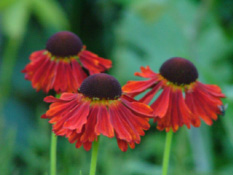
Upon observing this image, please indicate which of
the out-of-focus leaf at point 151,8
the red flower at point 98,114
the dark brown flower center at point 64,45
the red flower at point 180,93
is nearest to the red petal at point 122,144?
the red flower at point 98,114

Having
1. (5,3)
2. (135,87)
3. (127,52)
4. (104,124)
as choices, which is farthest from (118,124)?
(127,52)

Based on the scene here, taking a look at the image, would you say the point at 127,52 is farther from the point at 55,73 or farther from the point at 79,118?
the point at 79,118

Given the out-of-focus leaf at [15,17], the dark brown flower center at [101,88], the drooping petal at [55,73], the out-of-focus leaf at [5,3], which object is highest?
the out-of-focus leaf at [5,3]

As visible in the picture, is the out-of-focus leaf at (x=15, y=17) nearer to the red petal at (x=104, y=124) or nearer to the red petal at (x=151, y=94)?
the red petal at (x=151, y=94)

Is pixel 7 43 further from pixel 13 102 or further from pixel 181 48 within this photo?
pixel 181 48

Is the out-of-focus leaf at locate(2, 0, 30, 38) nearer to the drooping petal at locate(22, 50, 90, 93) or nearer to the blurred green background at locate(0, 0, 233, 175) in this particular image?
the blurred green background at locate(0, 0, 233, 175)

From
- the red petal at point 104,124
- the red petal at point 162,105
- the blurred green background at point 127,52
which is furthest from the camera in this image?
the blurred green background at point 127,52
